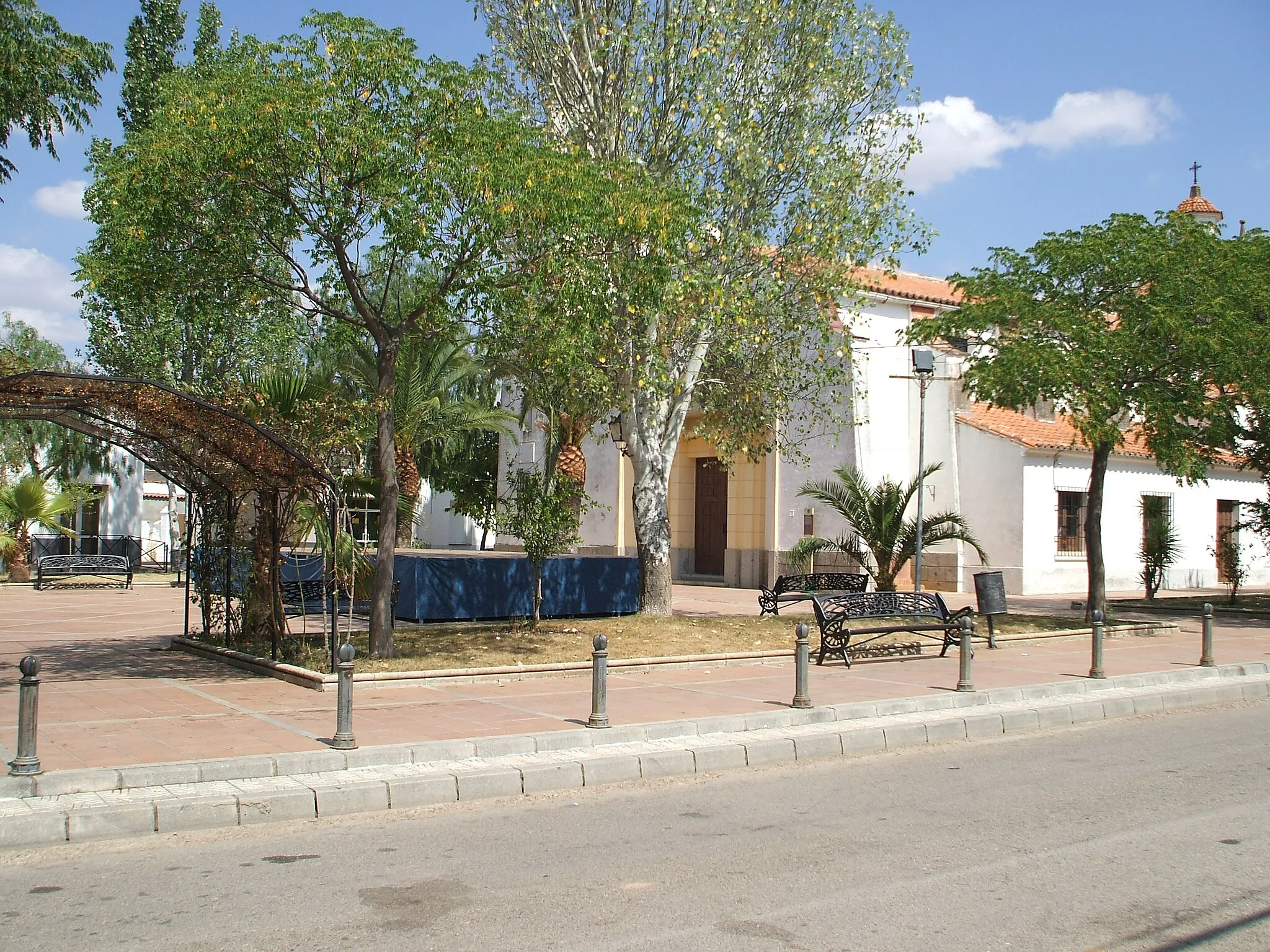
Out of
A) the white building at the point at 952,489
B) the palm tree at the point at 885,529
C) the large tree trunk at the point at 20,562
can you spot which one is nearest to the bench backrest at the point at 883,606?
the palm tree at the point at 885,529

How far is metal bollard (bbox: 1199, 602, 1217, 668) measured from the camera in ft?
47.4

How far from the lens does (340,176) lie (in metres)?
11.9

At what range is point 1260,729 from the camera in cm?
1111

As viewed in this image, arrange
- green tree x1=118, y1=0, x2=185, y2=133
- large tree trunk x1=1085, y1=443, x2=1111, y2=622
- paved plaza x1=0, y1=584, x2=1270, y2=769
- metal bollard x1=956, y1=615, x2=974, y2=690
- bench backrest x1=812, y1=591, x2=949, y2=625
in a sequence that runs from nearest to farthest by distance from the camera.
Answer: paved plaza x1=0, y1=584, x2=1270, y2=769 < metal bollard x1=956, y1=615, x2=974, y2=690 < bench backrest x1=812, y1=591, x2=949, y2=625 < large tree trunk x1=1085, y1=443, x2=1111, y2=622 < green tree x1=118, y1=0, x2=185, y2=133

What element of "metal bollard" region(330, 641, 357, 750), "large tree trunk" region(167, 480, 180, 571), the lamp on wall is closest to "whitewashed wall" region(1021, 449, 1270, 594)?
the lamp on wall

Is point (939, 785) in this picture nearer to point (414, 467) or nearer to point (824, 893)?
point (824, 893)

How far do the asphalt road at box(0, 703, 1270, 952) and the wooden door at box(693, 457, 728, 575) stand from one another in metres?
23.9

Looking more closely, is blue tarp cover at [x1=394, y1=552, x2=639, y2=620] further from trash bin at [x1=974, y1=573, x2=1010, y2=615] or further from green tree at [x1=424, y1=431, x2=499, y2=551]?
green tree at [x1=424, y1=431, x2=499, y2=551]

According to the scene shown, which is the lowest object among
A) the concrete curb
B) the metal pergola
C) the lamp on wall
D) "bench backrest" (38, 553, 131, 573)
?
the concrete curb

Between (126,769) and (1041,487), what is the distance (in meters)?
23.7

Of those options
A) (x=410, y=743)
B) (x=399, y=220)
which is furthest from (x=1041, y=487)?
(x=410, y=743)

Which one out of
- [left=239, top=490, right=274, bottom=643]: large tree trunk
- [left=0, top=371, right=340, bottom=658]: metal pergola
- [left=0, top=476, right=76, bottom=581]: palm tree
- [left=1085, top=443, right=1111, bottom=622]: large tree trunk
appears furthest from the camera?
[left=0, top=476, right=76, bottom=581]: palm tree

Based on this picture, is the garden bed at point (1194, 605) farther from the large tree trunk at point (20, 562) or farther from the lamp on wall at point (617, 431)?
the large tree trunk at point (20, 562)

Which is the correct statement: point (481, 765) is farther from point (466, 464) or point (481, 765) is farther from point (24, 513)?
point (466, 464)
